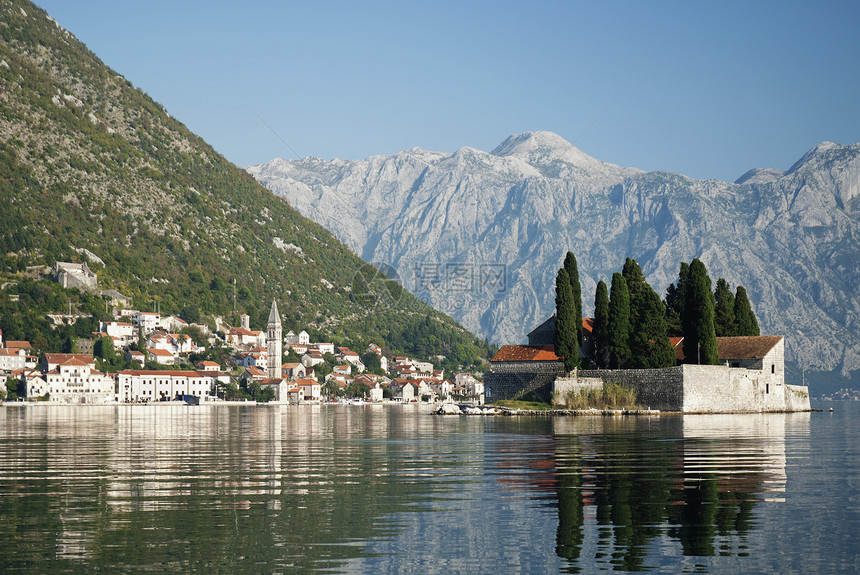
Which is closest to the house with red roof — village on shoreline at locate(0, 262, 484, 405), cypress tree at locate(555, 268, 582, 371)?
village on shoreline at locate(0, 262, 484, 405)

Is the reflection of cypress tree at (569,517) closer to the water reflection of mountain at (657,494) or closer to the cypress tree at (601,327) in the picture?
the water reflection of mountain at (657,494)

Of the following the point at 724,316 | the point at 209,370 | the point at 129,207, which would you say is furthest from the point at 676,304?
the point at 129,207

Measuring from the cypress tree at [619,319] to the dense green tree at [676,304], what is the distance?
8.66 meters

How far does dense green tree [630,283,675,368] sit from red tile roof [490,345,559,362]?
583cm

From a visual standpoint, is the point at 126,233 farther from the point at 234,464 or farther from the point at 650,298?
the point at 234,464

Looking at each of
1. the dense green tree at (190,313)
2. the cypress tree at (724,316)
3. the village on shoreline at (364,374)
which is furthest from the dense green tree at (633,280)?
the dense green tree at (190,313)

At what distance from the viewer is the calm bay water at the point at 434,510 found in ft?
44.6

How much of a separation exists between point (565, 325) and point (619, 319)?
368 centimetres

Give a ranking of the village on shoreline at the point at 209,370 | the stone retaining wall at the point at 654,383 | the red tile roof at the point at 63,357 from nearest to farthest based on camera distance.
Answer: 1. the stone retaining wall at the point at 654,383
2. the village on shoreline at the point at 209,370
3. the red tile roof at the point at 63,357

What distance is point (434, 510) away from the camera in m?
18.1

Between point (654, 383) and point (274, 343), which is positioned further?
point (274, 343)

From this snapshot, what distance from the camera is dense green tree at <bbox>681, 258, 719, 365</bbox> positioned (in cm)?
6888

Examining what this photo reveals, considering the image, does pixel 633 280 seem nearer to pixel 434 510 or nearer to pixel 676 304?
pixel 676 304

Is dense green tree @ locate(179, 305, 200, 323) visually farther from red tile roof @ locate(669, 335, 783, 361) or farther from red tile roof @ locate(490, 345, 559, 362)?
red tile roof @ locate(669, 335, 783, 361)
